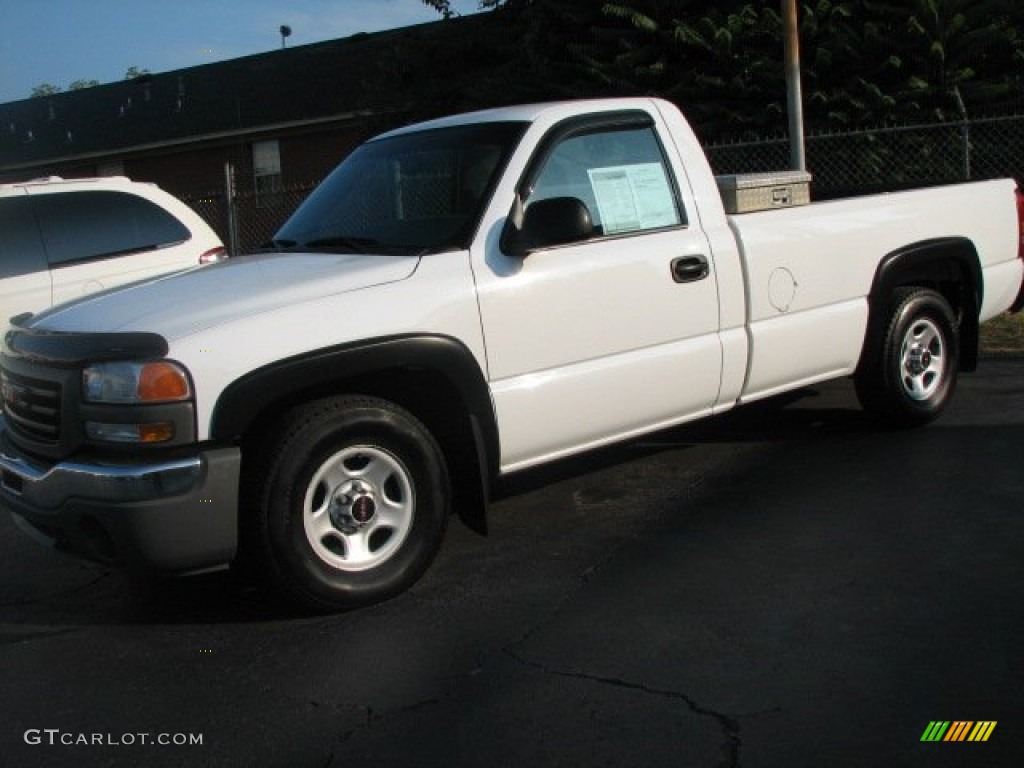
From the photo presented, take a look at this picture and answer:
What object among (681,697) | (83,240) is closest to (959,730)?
(681,697)

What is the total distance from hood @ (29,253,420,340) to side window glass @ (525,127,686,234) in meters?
0.88

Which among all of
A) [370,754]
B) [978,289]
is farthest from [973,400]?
[370,754]

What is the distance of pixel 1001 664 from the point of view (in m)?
3.48

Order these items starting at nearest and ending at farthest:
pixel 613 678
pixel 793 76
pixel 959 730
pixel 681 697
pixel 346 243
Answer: pixel 959 730, pixel 681 697, pixel 613 678, pixel 346 243, pixel 793 76

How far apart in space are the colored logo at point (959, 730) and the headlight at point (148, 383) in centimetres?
261

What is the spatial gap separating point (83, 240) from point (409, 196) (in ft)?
13.1

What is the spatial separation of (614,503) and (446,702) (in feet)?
7.17

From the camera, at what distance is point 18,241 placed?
791 cm

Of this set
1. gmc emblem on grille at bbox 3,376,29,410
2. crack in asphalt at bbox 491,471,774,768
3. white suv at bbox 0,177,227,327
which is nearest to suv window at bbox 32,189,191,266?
white suv at bbox 0,177,227,327

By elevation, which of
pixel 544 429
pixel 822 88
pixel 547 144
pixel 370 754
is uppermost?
pixel 822 88

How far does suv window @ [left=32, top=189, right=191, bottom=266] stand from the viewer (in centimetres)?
801

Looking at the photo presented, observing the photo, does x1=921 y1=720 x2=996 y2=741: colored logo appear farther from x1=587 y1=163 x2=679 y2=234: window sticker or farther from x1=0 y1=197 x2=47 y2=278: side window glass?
x1=0 y1=197 x2=47 y2=278: side window glass

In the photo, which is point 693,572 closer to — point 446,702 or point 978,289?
point 446,702

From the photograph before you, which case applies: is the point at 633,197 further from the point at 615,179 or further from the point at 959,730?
the point at 959,730
